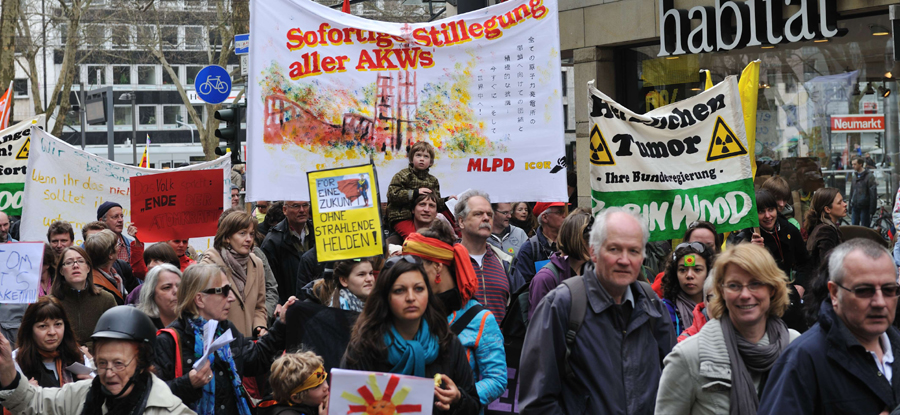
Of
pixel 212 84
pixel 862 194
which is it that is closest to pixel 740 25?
pixel 862 194

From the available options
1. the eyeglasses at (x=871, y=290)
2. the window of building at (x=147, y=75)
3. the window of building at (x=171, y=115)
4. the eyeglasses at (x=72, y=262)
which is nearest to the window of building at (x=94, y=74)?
the window of building at (x=147, y=75)

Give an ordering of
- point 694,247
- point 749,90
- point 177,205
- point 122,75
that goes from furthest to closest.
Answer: point 122,75
point 177,205
point 749,90
point 694,247

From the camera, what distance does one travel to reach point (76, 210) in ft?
35.7

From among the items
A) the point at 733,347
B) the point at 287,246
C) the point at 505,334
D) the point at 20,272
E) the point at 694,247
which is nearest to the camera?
the point at 733,347

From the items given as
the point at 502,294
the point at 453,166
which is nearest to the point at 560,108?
the point at 453,166

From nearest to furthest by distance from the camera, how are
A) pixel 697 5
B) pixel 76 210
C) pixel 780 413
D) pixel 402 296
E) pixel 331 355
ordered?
pixel 780 413, pixel 402 296, pixel 331 355, pixel 76 210, pixel 697 5

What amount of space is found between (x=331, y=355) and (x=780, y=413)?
8.41ft

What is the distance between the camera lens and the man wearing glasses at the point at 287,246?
888 cm

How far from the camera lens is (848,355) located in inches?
127

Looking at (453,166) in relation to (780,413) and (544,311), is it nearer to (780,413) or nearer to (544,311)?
(544,311)

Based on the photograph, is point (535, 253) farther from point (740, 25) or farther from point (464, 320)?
point (740, 25)

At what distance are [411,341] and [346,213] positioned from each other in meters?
1.69

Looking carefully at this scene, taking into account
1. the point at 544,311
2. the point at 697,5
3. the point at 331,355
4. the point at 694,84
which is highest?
the point at 697,5

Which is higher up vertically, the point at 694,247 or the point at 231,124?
the point at 231,124
